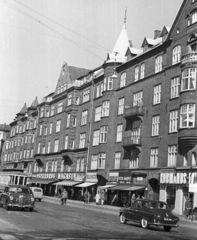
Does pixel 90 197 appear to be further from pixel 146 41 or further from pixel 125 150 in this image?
pixel 146 41

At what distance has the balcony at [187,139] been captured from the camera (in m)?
34.8

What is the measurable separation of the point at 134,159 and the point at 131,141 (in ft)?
6.95

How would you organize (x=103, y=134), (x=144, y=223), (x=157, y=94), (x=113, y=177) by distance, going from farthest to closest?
(x=103, y=134) < (x=113, y=177) < (x=157, y=94) < (x=144, y=223)

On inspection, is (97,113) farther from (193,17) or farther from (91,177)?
(193,17)

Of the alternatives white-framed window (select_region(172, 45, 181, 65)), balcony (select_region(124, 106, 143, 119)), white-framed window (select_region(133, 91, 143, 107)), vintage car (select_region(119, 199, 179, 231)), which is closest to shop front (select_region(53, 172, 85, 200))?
balcony (select_region(124, 106, 143, 119))

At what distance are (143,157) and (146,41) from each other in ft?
44.0

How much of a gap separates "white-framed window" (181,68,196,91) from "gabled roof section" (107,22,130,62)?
15125mm

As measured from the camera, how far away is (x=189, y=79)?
36.2 metres

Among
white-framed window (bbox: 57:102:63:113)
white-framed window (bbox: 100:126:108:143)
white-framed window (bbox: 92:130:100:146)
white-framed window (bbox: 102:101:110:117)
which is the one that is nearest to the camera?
white-framed window (bbox: 100:126:108:143)

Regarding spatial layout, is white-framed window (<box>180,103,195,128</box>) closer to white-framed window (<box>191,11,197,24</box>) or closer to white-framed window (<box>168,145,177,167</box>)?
white-framed window (<box>168,145,177,167</box>)

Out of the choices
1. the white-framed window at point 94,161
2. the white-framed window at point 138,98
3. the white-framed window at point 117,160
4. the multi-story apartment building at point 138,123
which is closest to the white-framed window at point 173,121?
the multi-story apartment building at point 138,123

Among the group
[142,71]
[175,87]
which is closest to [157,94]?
[175,87]

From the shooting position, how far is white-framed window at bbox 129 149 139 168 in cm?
4314

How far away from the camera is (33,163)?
247 feet
